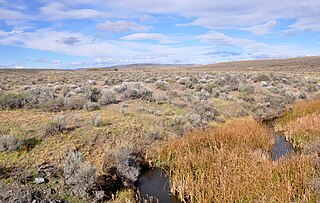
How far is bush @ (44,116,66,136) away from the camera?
11.7 meters

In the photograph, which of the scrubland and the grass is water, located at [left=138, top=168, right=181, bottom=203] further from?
the grass

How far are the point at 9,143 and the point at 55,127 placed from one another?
209cm

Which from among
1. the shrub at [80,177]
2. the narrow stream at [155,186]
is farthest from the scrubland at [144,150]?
the narrow stream at [155,186]

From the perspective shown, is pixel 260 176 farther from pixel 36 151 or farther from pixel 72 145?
pixel 36 151

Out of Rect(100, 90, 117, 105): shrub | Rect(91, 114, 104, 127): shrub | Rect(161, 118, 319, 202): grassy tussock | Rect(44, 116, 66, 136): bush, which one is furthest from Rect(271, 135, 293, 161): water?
Rect(100, 90, 117, 105): shrub

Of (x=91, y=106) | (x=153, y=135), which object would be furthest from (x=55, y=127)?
(x=91, y=106)

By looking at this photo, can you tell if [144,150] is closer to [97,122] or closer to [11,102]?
[97,122]

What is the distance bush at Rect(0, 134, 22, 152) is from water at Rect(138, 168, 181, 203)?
4.86 m

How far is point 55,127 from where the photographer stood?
11.9 meters

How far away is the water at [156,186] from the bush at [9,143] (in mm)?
4859

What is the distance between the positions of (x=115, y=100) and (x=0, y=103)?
7.03m

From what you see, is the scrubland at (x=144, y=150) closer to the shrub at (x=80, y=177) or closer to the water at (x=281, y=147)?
the shrub at (x=80, y=177)

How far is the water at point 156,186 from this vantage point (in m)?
8.31

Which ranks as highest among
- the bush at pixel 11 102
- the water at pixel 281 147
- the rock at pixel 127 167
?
the bush at pixel 11 102
